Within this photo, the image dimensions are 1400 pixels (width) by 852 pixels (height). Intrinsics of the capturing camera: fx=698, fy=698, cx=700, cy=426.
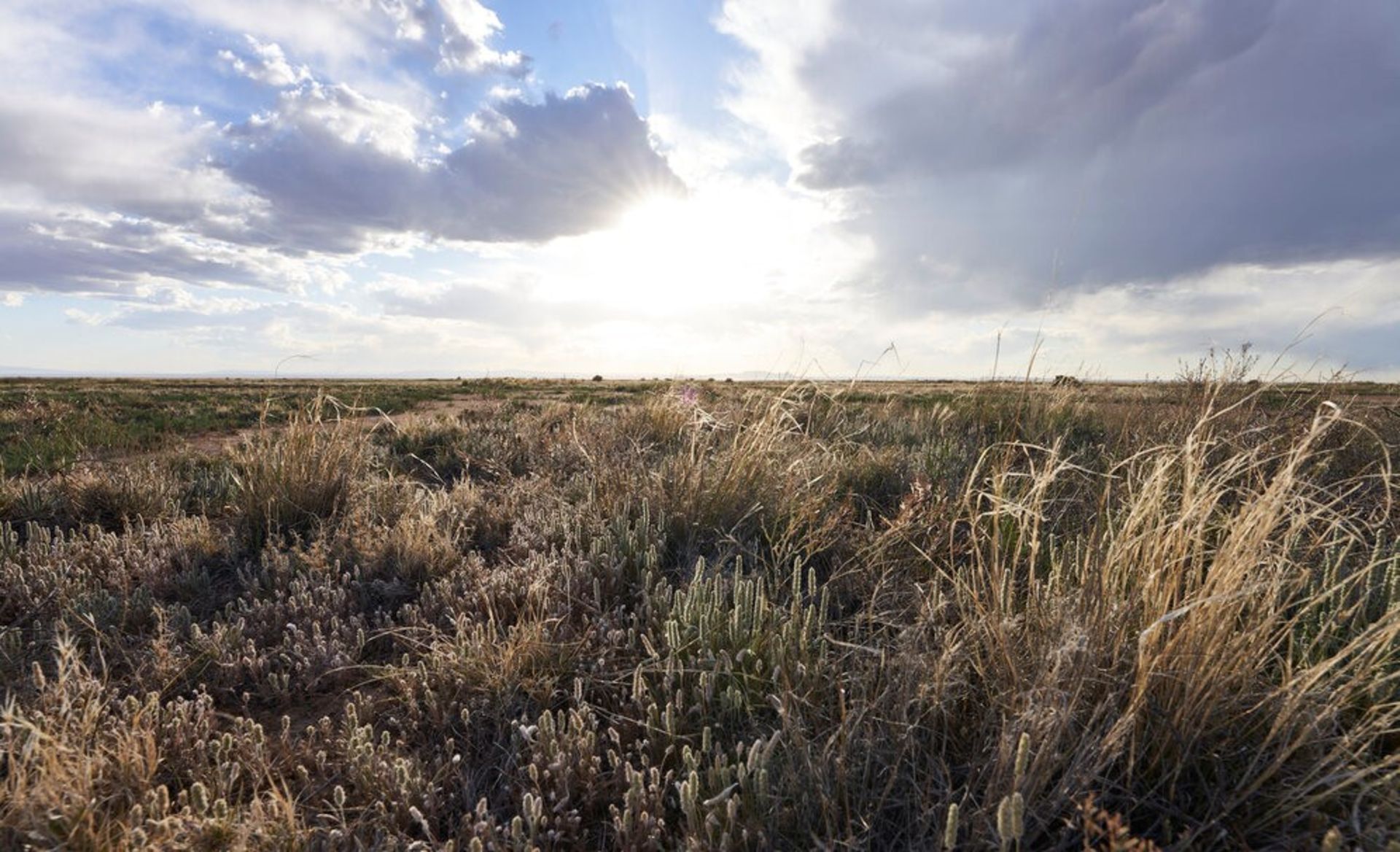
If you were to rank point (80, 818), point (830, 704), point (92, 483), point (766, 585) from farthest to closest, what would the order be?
point (92, 483), point (766, 585), point (830, 704), point (80, 818)

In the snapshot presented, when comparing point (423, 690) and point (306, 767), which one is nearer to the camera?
point (306, 767)

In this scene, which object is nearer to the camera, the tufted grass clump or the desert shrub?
the tufted grass clump

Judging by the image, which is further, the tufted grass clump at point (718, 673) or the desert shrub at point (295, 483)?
the desert shrub at point (295, 483)

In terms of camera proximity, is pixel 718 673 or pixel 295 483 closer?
pixel 718 673

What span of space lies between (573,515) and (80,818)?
2.61 meters

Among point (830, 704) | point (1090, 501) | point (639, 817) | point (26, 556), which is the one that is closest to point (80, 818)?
point (639, 817)

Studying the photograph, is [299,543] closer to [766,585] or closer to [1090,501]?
[766,585]

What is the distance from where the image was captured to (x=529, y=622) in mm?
3129

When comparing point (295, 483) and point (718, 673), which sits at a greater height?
point (295, 483)

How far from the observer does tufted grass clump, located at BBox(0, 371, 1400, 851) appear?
1842 mm

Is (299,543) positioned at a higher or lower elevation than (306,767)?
higher

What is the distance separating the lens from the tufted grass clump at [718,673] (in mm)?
1842

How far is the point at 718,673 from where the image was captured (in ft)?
8.03

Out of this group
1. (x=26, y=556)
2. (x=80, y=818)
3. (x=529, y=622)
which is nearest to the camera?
(x=80, y=818)
